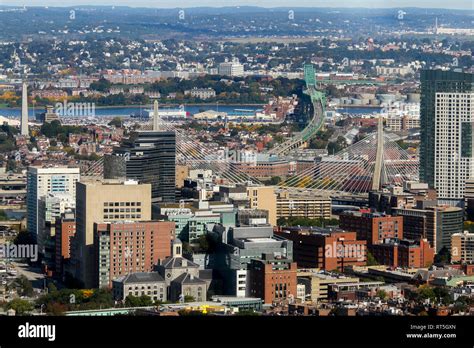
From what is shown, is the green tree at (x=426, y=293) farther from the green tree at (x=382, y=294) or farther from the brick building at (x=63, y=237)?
the brick building at (x=63, y=237)

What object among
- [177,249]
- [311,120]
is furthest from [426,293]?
[311,120]

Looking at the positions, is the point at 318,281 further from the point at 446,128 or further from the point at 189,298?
the point at 446,128

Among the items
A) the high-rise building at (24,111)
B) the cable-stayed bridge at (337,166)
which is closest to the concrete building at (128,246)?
the cable-stayed bridge at (337,166)

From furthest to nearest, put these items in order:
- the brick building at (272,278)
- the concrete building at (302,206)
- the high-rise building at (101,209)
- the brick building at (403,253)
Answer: the concrete building at (302,206) < the brick building at (403,253) < the high-rise building at (101,209) < the brick building at (272,278)

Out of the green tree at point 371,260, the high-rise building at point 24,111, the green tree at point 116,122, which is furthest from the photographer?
Answer: the green tree at point 116,122

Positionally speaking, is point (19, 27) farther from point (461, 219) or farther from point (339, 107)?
point (339, 107)

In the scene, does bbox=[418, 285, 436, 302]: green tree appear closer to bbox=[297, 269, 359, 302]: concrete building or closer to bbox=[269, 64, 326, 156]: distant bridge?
bbox=[297, 269, 359, 302]: concrete building
